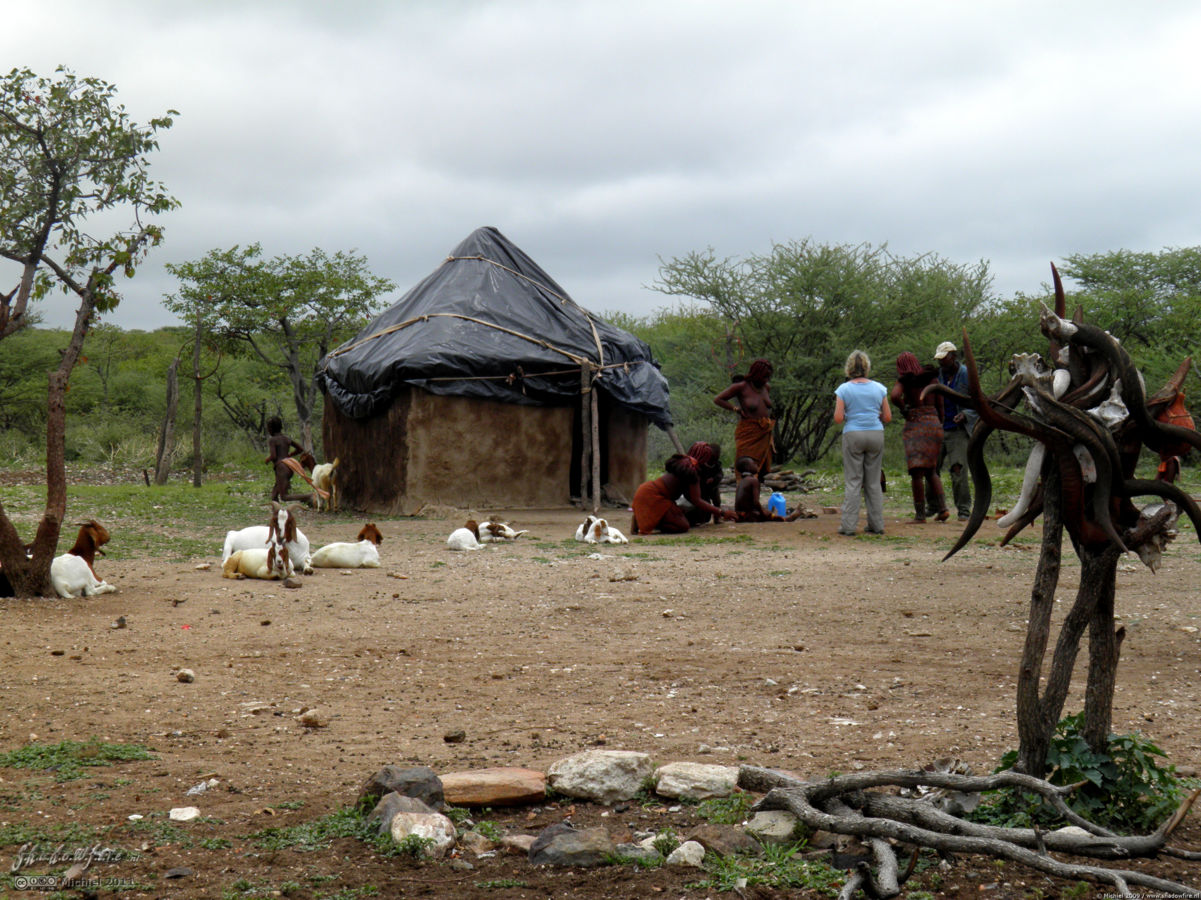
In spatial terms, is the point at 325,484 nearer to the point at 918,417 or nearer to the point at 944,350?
the point at 918,417

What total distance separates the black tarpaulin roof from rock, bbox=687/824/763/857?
1100 cm

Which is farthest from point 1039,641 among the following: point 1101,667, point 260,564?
point 260,564

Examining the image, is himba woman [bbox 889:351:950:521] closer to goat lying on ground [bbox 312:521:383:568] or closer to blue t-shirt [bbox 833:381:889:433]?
blue t-shirt [bbox 833:381:889:433]

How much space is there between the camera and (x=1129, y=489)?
2.63m

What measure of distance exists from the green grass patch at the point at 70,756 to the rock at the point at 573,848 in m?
1.55

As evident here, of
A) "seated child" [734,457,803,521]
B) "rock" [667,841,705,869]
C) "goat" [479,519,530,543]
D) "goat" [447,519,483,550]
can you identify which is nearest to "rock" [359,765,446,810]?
"rock" [667,841,705,869]

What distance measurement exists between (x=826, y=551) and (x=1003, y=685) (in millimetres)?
4660

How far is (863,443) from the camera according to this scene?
9.85 m

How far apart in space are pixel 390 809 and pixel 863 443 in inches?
304

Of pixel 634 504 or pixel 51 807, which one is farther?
pixel 634 504

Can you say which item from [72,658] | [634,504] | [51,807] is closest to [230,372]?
[634,504]

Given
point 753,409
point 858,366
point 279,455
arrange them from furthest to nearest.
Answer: point 279,455 < point 753,409 < point 858,366

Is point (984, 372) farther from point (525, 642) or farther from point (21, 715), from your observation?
point (21, 715)

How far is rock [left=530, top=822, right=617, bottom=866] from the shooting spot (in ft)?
8.43
